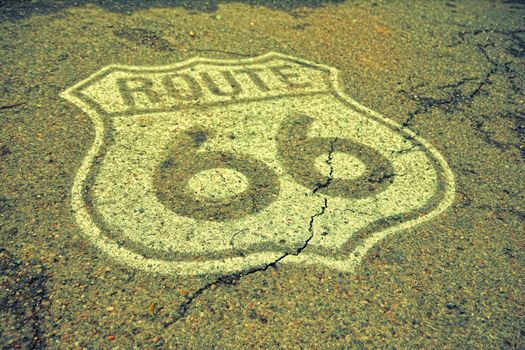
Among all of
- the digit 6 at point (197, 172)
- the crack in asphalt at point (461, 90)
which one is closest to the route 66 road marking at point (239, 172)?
the digit 6 at point (197, 172)

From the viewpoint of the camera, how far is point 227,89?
14.1 feet

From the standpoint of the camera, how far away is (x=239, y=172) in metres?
3.46

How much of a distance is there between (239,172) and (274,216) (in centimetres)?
47

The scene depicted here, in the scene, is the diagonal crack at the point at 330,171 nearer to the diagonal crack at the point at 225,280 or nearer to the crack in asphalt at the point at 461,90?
the diagonal crack at the point at 225,280

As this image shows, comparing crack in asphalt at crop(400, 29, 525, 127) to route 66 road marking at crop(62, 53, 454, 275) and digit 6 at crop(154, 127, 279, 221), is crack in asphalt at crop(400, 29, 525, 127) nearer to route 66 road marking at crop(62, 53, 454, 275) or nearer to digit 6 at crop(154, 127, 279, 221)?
route 66 road marking at crop(62, 53, 454, 275)

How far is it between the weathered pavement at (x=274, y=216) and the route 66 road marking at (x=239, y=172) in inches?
1.4

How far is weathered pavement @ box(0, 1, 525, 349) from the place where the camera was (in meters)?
2.51

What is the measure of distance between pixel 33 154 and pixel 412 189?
2538mm

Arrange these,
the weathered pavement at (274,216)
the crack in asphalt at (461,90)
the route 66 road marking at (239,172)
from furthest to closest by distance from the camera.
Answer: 1. the crack in asphalt at (461,90)
2. the route 66 road marking at (239,172)
3. the weathered pavement at (274,216)

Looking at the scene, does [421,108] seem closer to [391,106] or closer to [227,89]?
[391,106]

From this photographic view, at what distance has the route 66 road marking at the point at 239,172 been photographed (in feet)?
9.62

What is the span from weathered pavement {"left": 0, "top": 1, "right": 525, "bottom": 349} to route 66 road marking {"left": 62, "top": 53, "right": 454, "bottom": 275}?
35 mm

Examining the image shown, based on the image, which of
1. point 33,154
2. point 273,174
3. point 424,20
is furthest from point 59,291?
point 424,20

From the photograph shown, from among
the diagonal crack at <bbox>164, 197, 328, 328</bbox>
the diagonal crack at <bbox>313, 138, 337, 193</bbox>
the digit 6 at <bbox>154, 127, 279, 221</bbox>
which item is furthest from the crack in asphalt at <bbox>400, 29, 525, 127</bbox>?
the diagonal crack at <bbox>164, 197, 328, 328</bbox>
